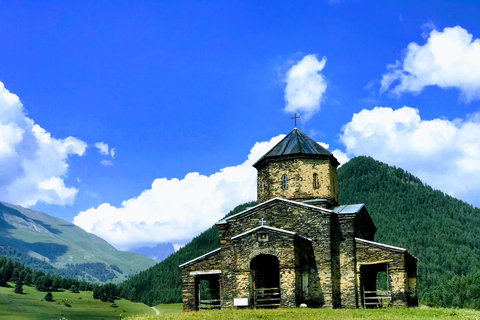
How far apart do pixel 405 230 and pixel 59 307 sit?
285 feet

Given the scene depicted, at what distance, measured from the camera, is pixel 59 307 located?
101 m

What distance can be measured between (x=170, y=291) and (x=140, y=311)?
859 inches

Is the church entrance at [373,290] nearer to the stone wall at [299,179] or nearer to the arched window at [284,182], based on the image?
the stone wall at [299,179]

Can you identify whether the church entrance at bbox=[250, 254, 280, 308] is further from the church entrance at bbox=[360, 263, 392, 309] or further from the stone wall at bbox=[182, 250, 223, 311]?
the church entrance at bbox=[360, 263, 392, 309]

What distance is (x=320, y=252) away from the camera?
96.6ft

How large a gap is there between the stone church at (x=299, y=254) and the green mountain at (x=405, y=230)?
68.7 meters

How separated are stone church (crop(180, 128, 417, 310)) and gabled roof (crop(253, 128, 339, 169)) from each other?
9 centimetres

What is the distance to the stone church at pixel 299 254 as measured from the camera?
27.6m

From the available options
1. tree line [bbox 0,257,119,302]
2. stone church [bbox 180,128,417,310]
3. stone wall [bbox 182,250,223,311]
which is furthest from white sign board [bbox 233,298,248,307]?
tree line [bbox 0,257,119,302]

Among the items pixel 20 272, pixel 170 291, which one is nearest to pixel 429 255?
pixel 170 291

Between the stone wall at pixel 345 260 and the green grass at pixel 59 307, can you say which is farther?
the green grass at pixel 59 307

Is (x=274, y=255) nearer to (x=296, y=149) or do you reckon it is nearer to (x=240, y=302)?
(x=240, y=302)

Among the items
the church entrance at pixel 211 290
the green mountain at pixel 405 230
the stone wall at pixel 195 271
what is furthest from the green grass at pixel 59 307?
the stone wall at pixel 195 271

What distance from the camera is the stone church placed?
27.6m
